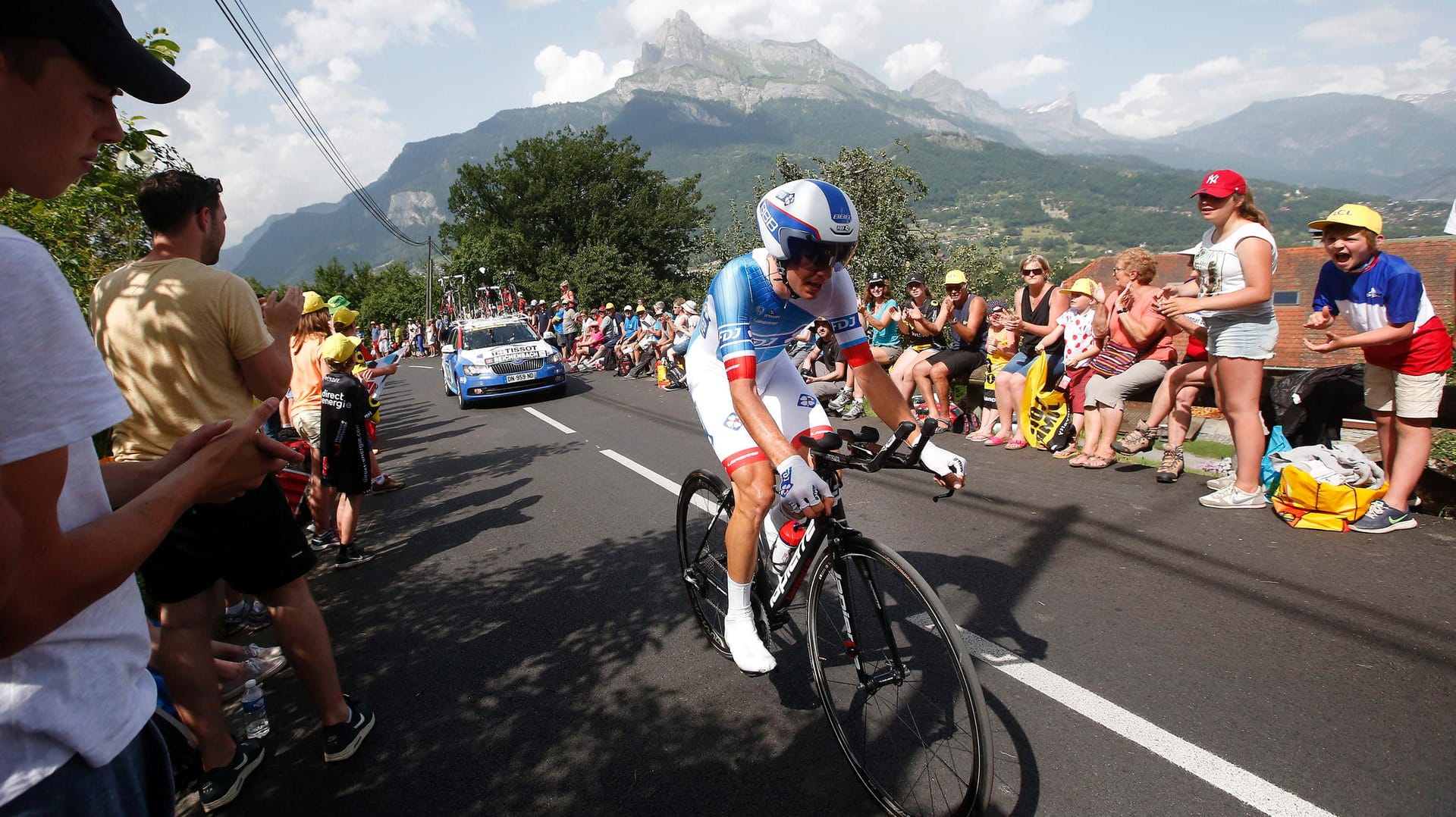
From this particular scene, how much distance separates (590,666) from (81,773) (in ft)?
8.64

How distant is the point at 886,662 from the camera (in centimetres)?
269

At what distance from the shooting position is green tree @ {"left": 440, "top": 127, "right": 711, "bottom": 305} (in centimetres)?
5922

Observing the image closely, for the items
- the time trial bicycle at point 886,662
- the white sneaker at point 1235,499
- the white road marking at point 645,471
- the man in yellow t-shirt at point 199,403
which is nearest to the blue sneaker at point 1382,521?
the white sneaker at point 1235,499

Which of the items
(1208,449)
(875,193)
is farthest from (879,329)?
(875,193)

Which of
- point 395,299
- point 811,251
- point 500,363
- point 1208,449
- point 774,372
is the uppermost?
point 395,299

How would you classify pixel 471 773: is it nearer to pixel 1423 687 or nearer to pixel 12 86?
pixel 12 86

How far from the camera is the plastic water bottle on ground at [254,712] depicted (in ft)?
10.4

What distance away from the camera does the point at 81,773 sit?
3.62ft

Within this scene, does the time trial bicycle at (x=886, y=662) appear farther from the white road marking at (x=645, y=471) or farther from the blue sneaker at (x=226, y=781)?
the white road marking at (x=645, y=471)

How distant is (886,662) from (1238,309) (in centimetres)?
405

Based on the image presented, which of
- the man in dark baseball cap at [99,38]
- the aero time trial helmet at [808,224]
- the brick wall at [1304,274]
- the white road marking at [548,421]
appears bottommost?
the brick wall at [1304,274]

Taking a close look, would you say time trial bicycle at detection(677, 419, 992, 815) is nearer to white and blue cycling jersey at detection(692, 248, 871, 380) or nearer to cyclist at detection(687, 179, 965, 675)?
cyclist at detection(687, 179, 965, 675)

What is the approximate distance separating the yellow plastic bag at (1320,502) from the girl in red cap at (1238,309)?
286 millimetres

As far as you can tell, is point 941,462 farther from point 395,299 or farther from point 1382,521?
point 395,299
